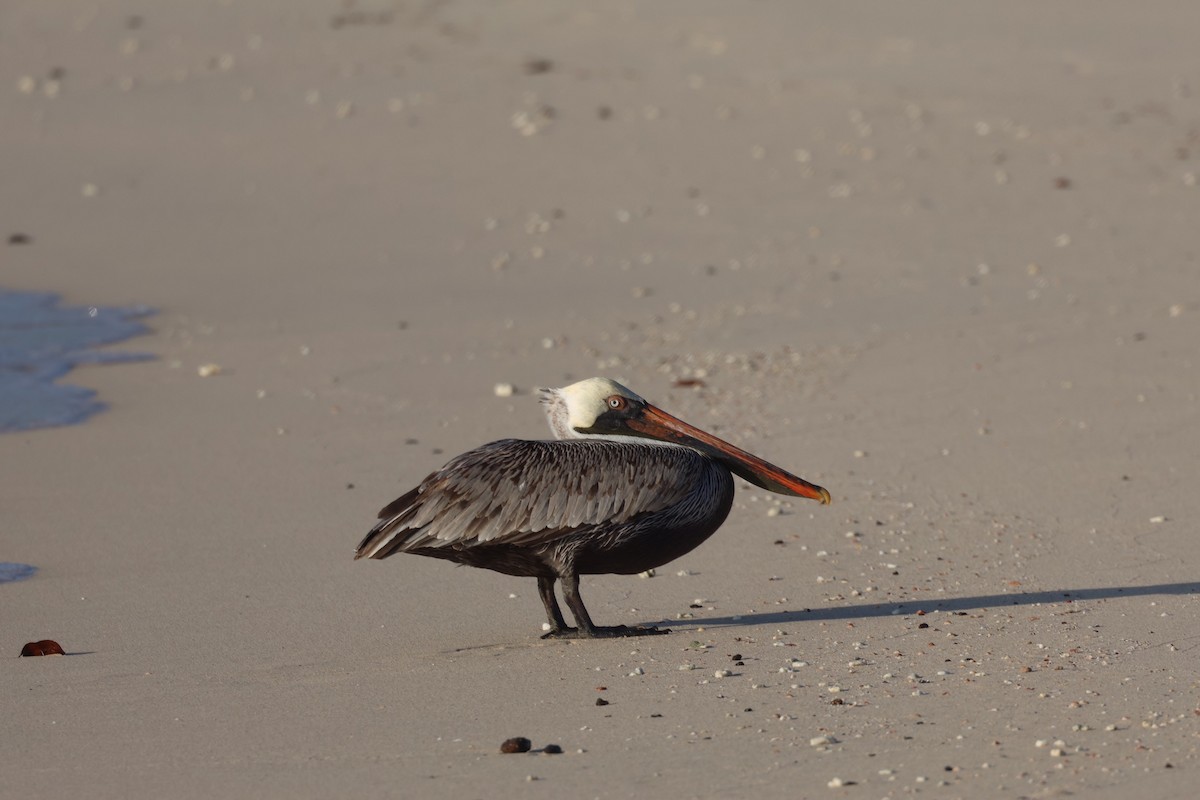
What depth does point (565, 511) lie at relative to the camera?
4805 mm

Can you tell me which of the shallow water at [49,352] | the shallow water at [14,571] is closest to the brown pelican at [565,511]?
the shallow water at [14,571]

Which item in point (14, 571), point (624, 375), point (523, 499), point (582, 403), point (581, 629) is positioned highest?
point (582, 403)

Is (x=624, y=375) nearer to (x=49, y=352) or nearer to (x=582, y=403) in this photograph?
(x=582, y=403)

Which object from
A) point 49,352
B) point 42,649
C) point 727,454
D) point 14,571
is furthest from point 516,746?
point 49,352

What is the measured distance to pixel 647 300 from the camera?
32.0 feet

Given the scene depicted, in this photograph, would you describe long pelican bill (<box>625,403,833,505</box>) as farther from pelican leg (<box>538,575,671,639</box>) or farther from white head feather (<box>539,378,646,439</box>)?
pelican leg (<box>538,575,671,639</box>)

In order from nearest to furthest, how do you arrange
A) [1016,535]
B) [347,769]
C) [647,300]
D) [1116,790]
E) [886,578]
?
[1116,790] < [347,769] < [886,578] < [1016,535] < [647,300]

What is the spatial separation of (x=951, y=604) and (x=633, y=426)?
1.13 m

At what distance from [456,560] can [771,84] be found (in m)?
9.64

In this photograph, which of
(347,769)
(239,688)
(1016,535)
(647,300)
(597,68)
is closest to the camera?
(347,769)

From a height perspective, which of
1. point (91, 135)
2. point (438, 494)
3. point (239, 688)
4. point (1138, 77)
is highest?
point (1138, 77)

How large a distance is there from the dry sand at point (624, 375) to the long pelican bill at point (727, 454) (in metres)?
0.41

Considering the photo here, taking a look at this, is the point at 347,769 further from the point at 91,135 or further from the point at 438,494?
the point at 91,135

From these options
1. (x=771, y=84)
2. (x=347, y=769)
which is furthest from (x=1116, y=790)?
(x=771, y=84)
